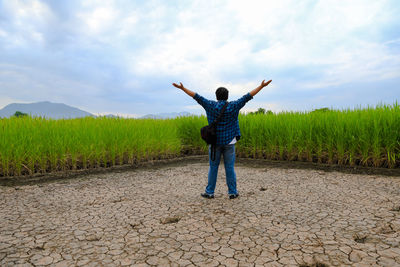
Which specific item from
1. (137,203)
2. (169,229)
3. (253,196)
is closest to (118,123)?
(137,203)

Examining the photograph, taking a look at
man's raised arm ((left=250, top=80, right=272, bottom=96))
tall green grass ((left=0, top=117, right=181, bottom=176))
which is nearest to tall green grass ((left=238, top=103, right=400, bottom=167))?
tall green grass ((left=0, top=117, right=181, bottom=176))

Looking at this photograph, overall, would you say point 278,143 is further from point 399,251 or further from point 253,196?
point 399,251

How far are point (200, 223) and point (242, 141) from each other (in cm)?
484

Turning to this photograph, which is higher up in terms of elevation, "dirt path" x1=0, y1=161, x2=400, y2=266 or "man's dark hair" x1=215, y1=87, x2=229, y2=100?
"man's dark hair" x1=215, y1=87, x2=229, y2=100

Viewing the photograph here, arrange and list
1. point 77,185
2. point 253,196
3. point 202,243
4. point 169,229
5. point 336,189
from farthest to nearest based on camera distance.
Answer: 1. point 77,185
2. point 336,189
3. point 253,196
4. point 169,229
5. point 202,243

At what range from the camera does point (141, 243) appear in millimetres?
2641

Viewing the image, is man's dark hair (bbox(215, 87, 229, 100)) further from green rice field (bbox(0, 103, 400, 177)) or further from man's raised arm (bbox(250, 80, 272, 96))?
green rice field (bbox(0, 103, 400, 177))

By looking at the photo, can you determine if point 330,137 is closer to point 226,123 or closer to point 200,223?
point 226,123

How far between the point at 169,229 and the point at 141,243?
37cm

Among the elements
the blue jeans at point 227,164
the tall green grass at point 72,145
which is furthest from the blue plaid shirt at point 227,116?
the tall green grass at point 72,145

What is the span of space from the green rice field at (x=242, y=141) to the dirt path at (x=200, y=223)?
97 centimetres

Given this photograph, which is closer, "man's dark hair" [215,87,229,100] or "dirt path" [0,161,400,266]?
"dirt path" [0,161,400,266]

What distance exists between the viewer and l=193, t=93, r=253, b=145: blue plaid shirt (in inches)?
149

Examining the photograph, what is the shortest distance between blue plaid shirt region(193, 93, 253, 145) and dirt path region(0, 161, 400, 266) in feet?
2.94
